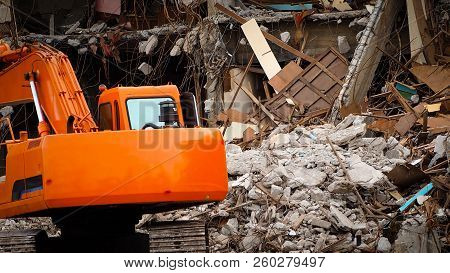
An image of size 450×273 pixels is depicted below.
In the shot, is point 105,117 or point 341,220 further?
point 341,220

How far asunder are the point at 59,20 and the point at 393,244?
38.4 ft

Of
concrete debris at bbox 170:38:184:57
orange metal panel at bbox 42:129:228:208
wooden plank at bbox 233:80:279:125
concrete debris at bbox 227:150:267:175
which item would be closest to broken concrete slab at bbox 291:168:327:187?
concrete debris at bbox 227:150:267:175

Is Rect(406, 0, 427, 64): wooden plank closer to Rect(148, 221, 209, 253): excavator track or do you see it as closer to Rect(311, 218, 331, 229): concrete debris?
Rect(311, 218, 331, 229): concrete debris

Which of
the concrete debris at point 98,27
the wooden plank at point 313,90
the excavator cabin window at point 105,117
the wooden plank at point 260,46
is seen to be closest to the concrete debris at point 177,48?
the wooden plank at point 260,46

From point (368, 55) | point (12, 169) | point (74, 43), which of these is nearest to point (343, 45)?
point (368, 55)

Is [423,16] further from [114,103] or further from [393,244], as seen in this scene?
[114,103]

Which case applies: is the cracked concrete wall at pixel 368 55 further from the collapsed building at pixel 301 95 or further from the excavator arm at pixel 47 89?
the excavator arm at pixel 47 89

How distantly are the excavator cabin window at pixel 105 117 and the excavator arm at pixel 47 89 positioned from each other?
10 centimetres

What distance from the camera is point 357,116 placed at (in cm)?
1530

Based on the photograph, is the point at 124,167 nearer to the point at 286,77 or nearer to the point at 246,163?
the point at 246,163

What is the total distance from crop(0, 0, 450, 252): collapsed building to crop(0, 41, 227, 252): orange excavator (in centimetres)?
181

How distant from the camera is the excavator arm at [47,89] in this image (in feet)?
35.6

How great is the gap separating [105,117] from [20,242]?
157 centimetres

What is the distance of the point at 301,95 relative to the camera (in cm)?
1766
